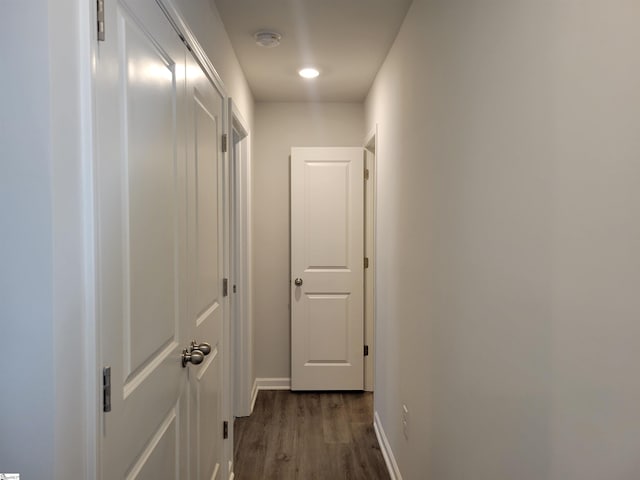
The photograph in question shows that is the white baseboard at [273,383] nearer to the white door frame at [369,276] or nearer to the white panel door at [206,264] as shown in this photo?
the white door frame at [369,276]

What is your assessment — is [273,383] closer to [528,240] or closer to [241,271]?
[241,271]

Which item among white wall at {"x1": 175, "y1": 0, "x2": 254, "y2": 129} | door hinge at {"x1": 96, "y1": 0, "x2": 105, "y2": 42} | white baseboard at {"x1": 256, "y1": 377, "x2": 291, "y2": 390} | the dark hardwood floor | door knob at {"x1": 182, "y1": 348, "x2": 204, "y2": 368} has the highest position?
white wall at {"x1": 175, "y1": 0, "x2": 254, "y2": 129}

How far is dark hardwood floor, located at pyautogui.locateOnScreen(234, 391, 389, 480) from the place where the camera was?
2.55 metres

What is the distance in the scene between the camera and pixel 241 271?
3174 mm

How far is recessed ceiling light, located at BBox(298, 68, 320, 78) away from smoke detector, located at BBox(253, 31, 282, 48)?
19.1 inches

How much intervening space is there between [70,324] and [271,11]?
1895 mm

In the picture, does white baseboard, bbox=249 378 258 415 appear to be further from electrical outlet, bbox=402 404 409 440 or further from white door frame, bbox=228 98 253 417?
electrical outlet, bbox=402 404 409 440

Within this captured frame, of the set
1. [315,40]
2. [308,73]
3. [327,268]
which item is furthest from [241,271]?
[315,40]

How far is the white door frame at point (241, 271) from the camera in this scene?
10.2 feet

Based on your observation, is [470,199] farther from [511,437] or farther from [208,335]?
[208,335]

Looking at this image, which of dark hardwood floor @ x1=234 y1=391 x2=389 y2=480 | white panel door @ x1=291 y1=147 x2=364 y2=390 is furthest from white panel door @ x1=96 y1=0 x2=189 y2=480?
white panel door @ x1=291 y1=147 x2=364 y2=390

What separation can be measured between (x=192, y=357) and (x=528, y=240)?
3.72 ft

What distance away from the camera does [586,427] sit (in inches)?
30.8

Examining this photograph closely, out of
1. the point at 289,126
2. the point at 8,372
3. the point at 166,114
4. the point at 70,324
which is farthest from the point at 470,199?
the point at 289,126
